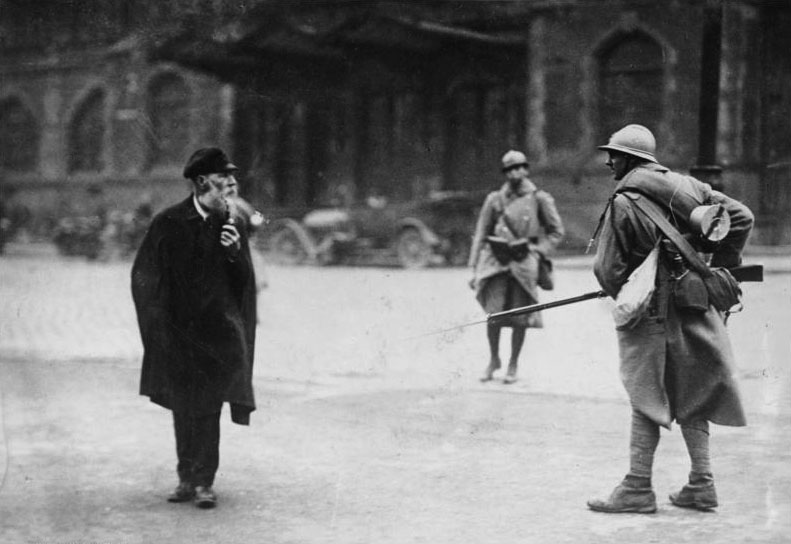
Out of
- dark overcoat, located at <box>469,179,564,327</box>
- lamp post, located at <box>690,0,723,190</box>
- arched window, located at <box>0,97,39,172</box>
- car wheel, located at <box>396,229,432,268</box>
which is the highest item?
arched window, located at <box>0,97,39,172</box>

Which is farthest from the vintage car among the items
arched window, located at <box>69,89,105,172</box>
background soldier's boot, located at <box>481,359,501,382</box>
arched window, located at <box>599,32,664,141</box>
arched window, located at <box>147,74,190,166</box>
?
arched window, located at <box>69,89,105,172</box>

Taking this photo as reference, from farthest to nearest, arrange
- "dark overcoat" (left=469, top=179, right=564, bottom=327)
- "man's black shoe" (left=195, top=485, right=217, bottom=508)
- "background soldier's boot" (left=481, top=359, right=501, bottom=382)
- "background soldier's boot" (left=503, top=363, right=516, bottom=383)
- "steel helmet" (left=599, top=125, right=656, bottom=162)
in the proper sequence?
"dark overcoat" (left=469, top=179, right=564, bottom=327) → "background soldier's boot" (left=481, top=359, right=501, bottom=382) → "background soldier's boot" (left=503, top=363, right=516, bottom=383) → "man's black shoe" (left=195, top=485, right=217, bottom=508) → "steel helmet" (left=599, top=125, right=656, bottom=162)

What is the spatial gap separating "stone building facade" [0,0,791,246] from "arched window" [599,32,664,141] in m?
0.04

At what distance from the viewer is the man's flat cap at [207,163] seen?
5.40 m

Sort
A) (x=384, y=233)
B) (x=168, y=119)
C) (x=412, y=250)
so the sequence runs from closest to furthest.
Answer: (x=412, y=250) → (x=384, y=233) → (x=168, y=119)

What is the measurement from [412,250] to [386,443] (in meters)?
13.2

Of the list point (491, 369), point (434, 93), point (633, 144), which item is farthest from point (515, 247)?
point (434, 93)

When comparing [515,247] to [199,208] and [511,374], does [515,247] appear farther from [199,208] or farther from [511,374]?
[199,208]

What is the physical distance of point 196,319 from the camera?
5.39 meters

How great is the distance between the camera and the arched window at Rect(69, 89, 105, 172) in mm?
31641

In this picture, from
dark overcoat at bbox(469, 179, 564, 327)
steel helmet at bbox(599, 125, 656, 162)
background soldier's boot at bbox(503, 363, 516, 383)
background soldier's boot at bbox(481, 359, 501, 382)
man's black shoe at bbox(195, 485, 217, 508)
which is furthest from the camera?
dark overcoat at bbox(469, 179, 564, 327)

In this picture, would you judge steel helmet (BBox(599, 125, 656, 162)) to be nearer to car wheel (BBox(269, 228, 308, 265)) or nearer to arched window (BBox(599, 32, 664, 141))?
arched window (BBox(599, 32, 664, 141))

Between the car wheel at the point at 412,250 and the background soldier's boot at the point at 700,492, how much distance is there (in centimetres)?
1447

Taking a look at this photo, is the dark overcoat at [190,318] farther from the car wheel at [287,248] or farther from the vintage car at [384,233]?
the car wheel at [287,248]
